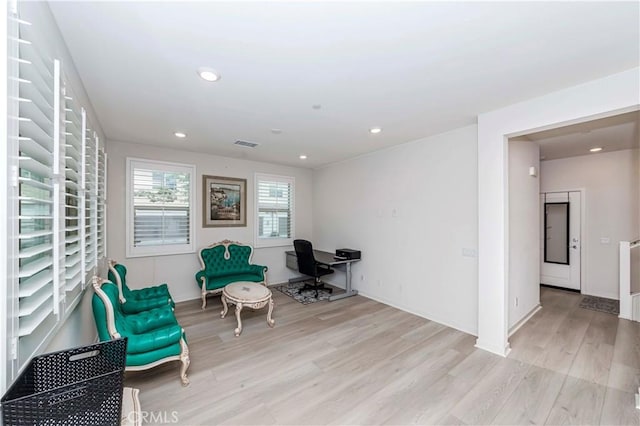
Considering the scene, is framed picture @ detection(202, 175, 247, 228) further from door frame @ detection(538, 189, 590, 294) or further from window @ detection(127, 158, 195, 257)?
door frame @ detection(538, 189, 590, 294)

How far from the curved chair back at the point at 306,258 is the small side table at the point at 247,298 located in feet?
3.80

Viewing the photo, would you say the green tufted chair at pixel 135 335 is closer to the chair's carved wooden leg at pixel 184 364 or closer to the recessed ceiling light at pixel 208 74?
the chair's carved wooden leg at pixel 184 364

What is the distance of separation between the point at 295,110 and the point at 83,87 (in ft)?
6.21

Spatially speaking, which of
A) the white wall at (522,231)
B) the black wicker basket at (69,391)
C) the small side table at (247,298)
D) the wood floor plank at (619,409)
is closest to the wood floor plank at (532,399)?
the wood floor plank at (619,409)

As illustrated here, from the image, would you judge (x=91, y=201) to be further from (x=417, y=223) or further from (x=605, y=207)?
(x=605, y=207)

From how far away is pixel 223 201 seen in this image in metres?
5.09

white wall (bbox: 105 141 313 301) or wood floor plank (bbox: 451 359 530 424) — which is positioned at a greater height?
white wall (bbox: 105 141 313 301)

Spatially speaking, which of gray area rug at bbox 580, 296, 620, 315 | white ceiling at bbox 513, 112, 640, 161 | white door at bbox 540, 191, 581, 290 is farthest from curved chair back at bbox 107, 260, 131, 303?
white door at bbox 540, 191, 581, 290

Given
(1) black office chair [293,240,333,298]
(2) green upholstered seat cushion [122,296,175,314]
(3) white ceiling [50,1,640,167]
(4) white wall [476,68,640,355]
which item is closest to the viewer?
(3) white ceiling [50,1,640,167]

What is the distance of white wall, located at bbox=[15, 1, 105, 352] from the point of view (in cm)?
132

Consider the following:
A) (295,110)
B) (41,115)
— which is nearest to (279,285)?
(295,110)

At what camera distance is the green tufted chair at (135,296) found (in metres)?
3.01

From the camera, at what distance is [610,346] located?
301 centimetres

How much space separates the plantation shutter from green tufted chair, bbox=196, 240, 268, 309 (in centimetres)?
62
